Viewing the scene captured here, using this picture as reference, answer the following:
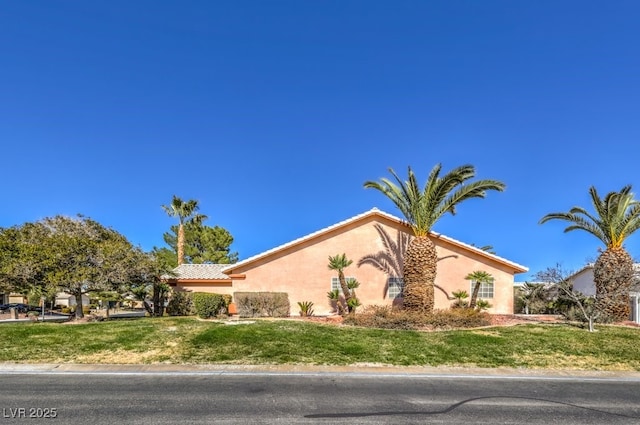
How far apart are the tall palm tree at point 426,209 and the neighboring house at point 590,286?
366 inches

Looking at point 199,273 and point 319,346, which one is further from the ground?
point 199,273

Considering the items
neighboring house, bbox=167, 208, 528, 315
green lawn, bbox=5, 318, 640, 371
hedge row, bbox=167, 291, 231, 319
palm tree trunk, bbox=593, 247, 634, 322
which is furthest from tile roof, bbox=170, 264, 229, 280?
palm tree trunk, bbox=593, 247, 634, 322

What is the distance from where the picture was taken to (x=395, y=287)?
22875mm

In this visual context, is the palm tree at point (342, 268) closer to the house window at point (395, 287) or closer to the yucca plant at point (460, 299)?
the house window at point (395, 287)

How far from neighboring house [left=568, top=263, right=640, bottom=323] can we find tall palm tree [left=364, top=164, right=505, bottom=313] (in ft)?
30.5

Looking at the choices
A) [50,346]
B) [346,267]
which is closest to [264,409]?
[50,346]

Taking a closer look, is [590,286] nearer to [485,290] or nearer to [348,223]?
[485,290]

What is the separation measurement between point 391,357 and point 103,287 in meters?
14.9

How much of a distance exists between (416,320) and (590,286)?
19.5 meters

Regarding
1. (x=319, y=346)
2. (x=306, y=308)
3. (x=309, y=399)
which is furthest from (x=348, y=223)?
(x=309, y=399)

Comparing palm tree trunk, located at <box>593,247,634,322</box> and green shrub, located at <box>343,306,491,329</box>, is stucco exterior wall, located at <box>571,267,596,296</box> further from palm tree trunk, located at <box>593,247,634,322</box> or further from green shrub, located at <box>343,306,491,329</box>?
green shrub, located at <box>343,306,491,329</box>

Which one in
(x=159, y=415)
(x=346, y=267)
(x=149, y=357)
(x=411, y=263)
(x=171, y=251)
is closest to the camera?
(x=159, y=415)

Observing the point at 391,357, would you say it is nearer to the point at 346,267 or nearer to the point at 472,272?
the point at 346,267

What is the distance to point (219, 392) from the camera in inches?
321
